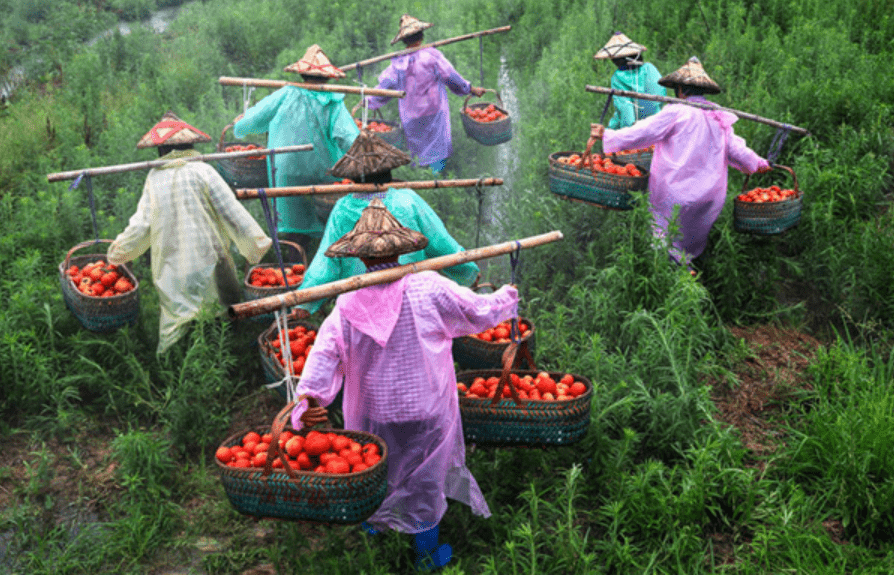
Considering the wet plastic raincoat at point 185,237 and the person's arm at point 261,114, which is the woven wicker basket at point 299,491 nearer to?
the wet plastic raincoat at point 185,237

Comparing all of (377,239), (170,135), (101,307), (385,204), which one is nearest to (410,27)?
(170,135)

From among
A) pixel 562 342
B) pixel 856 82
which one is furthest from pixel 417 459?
pixel 856 82

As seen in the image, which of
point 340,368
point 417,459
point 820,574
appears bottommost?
point 820,574

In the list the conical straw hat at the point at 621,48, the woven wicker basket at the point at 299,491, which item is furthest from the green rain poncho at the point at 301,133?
the woven wicker basket at the point at 299,491

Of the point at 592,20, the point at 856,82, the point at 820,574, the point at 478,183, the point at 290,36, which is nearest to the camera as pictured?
the point at 820,574

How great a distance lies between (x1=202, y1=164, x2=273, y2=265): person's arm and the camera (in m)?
5.50

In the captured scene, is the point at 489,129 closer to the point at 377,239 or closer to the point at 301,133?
the point at 301,133

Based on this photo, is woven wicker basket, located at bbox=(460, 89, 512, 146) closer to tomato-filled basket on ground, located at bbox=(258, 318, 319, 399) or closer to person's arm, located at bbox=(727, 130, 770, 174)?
person's arm, located at bbox=(727, 130, 770, 174)

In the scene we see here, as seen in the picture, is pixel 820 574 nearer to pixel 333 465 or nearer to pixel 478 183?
pixel 333 465

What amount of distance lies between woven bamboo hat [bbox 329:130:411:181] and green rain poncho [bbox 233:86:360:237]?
2.24 m

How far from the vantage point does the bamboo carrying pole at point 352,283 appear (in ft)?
9.72

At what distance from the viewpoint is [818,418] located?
4.39 metres

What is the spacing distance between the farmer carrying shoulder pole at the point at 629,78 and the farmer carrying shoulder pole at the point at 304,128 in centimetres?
238

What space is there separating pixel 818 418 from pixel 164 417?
4.49 metres
